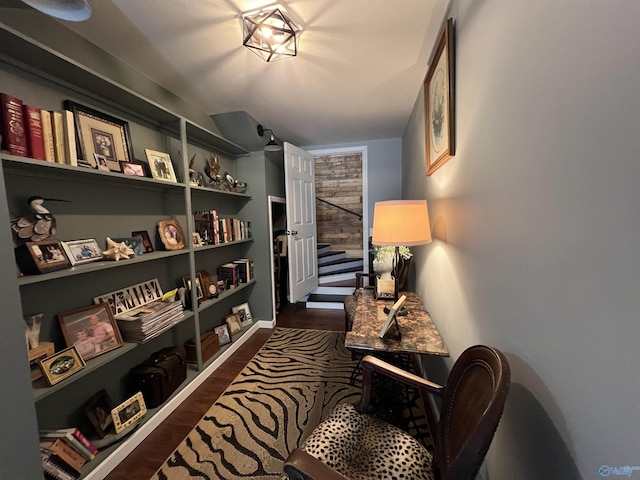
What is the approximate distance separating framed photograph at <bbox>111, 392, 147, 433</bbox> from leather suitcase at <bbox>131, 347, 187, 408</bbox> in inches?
2.3

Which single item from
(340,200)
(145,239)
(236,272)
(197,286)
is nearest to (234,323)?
(236,272)

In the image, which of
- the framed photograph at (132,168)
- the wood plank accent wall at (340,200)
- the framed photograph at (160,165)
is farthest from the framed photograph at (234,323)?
the wood plank accent wall at (340,200)

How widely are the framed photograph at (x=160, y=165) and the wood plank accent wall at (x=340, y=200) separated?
3.42 m

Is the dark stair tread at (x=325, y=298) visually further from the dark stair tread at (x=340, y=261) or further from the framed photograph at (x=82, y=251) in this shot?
the framed photograph at (x=82, y=251)

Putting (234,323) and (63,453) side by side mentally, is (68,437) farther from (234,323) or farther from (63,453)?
(234,323)

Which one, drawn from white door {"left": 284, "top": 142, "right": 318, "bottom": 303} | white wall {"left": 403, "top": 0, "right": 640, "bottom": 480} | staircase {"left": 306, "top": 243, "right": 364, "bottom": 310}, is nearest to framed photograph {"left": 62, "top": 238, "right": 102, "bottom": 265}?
white door {"left": 284, "top": 142, "right": 318, "bottom": 303}

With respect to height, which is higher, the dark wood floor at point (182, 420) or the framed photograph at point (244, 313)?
the framed photograph at point (244, 313)

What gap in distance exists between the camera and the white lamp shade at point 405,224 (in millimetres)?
1454

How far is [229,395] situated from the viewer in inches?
75.2

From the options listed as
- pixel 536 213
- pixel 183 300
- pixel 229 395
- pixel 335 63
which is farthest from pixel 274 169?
pixel 536 213

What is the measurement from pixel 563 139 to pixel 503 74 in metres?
0.39

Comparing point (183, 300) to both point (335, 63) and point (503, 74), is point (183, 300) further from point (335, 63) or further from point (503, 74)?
point (503, 74)

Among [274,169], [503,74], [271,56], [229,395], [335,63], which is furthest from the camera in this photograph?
[274,169]

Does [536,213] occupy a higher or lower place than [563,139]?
lower
